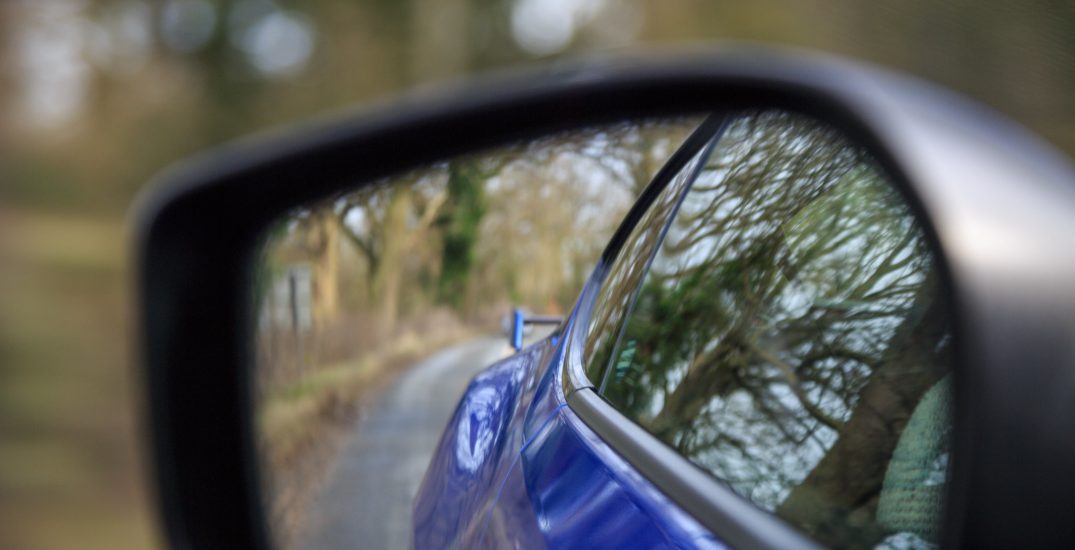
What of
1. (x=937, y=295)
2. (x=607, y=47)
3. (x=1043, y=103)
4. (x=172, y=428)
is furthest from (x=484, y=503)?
(x=607, y=47)

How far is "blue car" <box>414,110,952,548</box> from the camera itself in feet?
3.38

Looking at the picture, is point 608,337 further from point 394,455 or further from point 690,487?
point 690,487

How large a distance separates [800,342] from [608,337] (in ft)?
1.88

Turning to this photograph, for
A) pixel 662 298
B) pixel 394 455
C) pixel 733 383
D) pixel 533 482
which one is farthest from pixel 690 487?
pixel 394 455

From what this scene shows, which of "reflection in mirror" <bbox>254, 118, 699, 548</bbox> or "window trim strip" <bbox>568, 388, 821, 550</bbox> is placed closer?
"window trim strip" <bbox>568, 388, 821, 550</bbox>

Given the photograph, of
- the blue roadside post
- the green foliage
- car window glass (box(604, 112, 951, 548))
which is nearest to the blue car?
car window glass (box(604, 112, 951, 548))

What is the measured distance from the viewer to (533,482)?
153 centimetres

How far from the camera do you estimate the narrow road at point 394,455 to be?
5.41 ft

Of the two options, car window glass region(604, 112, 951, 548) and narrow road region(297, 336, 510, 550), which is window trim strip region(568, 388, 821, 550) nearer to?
car window glass region(604, 112, 951, 548)

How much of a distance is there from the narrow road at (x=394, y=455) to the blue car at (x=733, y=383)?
40 millimetres

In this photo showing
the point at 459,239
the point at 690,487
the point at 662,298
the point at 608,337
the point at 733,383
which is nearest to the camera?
the point at 690,487

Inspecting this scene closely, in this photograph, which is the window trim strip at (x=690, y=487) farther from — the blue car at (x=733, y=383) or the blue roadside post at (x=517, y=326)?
the blue roadside post at (x=517, y=326)

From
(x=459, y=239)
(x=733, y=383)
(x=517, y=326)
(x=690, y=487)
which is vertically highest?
(x=459, y=239)

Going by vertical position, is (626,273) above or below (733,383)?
above
